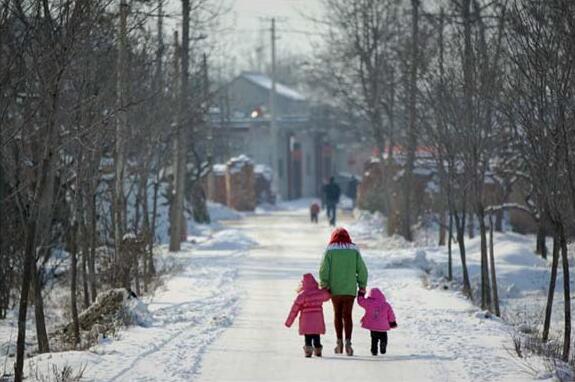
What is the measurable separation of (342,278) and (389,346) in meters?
1.29

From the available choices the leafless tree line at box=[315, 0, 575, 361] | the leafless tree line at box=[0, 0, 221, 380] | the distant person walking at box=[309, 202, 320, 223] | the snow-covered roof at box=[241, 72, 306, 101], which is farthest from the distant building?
the leafless tree line at box=[0, 0, 221, 380]

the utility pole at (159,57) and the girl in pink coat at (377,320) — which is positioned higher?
the utility pole at (159,57)

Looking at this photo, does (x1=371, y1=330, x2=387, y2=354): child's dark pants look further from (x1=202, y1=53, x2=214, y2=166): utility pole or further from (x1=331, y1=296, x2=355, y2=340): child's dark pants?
(x1=202, y1=53, x2=214, y2=166): utility pole

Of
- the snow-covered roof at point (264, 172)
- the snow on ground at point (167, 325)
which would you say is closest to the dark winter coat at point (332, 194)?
the snow on ground at point (167, 325)

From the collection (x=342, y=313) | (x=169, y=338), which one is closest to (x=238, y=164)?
(x=169, y=338)

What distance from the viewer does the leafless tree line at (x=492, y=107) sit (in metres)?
14.7

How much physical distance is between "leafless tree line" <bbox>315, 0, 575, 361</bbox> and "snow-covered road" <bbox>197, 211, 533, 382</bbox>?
3.57ft

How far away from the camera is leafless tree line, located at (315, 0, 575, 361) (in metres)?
14.7

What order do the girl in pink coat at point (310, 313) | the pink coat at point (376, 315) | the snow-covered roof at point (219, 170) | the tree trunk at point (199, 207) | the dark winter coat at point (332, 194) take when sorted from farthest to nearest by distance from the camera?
the snow-covered roof at point (219, 170) → the tree trunk at point (199, 207) → the dark winter coat at point (332, 194) → the pink coat at point (376, 315) → the girl in pink coat at point (310, 313)

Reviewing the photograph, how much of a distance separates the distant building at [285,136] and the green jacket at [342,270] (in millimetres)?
62041

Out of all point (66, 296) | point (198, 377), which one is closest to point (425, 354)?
point (198, 377)

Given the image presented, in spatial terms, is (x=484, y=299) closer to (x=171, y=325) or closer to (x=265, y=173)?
(x=171, y=325)

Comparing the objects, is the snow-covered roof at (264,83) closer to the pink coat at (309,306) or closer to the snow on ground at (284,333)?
the snow on ground at (284,333)

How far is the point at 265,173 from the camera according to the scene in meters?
72.1
